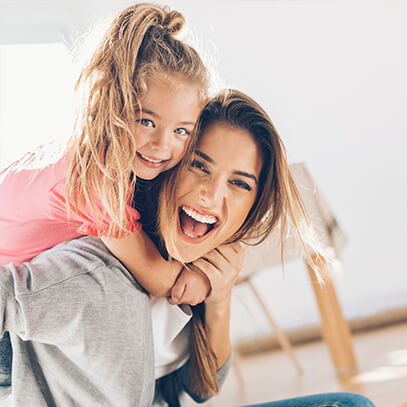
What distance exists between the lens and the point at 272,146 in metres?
0.83

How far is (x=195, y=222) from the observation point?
2.73ft

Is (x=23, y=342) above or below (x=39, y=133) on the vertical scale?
below

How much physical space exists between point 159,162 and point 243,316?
144cm

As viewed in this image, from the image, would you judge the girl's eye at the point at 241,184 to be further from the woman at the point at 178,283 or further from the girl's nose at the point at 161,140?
the girl's nose at the point at 161,140

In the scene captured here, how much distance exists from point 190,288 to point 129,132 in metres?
0.25

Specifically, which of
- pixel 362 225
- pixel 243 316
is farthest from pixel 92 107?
pixel 362 225

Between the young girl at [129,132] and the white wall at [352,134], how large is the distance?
113 cm

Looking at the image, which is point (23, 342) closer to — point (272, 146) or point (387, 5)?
point (272, 146)

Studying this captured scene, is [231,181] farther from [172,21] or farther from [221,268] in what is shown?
[172,21]

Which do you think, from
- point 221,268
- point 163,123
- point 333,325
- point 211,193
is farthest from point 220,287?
point 333,325

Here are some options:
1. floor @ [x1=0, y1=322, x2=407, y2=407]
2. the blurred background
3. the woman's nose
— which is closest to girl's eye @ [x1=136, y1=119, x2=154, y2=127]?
the woman's nose

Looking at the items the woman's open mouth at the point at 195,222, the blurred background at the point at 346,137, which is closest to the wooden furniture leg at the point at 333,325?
the blurred background at the point at 346,137

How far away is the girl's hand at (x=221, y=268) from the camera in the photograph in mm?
840

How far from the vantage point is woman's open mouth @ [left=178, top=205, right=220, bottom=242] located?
0.82 m
